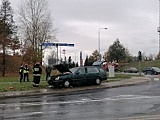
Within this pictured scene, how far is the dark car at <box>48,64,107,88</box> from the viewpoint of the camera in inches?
913

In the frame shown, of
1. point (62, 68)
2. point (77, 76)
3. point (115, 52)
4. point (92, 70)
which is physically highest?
point (115, 52)

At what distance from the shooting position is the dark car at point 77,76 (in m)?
23.2

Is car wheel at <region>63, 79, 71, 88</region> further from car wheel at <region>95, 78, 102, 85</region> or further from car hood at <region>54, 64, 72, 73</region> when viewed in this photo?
car wheel at <region>95, 78, 102, 85</region>

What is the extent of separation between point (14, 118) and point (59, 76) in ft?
40.8

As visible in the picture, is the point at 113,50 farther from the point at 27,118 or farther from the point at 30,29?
the point at 27,118

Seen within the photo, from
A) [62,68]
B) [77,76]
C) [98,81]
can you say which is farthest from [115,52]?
[62,68]

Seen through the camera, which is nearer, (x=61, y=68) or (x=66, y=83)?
(x=66, y=83)

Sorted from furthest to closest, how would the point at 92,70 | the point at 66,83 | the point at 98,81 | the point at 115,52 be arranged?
1. the point at 115,52
2. the point at 98,81
3. the point at 92,70
4. the point at 66,83

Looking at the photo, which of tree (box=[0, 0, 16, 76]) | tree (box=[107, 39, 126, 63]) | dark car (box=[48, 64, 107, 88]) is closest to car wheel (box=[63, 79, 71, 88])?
dark car (box=[48, 64, 107, 88])

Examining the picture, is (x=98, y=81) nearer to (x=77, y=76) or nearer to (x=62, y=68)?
(x=77, y=76)

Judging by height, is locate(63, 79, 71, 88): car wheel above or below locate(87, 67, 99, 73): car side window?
below

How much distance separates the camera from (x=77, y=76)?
23906 millimetres

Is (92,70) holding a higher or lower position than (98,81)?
higher

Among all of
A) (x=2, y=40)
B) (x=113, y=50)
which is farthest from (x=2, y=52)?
(x=113, y=50)
